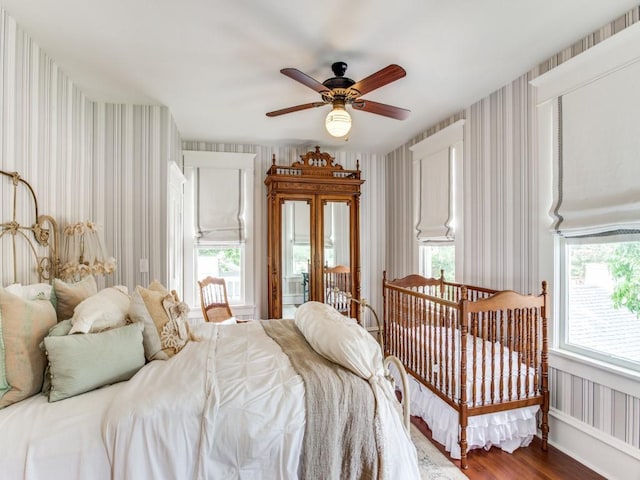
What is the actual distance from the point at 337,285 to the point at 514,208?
6.92 ft

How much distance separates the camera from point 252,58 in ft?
7.29

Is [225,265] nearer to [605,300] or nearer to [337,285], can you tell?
[337,285]

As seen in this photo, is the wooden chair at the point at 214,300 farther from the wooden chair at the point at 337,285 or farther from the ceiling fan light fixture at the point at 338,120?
the ceiling fan light fixture at the point at 338,120

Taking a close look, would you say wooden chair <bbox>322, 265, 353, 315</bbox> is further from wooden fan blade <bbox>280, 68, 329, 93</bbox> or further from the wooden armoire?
wooden fan blade <bbox>280, 68, 329, 93</bbox>

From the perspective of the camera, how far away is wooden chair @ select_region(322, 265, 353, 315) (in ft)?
13.1

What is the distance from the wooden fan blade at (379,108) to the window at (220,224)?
2143mm

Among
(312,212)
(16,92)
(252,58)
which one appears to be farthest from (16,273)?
(312,212)

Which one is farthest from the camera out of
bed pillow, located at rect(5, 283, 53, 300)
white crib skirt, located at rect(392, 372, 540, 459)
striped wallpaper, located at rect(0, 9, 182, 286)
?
striped wallpaper, located at rect(0, 9, 182, 286)

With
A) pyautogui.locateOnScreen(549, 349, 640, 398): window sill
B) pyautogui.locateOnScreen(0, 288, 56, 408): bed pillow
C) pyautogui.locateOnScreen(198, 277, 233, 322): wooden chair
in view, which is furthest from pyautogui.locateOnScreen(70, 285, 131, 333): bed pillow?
pyautogui.locateOnScreen(549, 349, 640, 398): window sill

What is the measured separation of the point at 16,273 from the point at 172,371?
1192 mm

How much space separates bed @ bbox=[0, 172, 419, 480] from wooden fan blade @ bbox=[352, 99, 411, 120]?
1552 millimetres

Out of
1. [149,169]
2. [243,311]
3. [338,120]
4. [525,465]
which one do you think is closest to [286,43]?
[338,120]

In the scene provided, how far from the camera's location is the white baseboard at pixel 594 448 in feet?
5.98

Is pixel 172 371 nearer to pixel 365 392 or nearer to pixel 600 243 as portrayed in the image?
pixel 365 392
